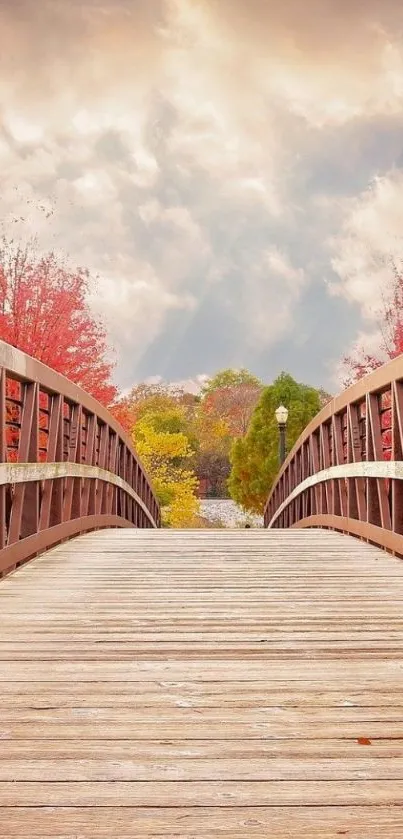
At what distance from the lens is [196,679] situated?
3.11 m

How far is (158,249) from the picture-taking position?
91.8 metres

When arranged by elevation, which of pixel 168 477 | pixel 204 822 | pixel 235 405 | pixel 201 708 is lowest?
pixel 204 822

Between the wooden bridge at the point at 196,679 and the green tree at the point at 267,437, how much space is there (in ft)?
64.4

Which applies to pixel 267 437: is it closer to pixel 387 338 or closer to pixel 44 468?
pixel 387 338

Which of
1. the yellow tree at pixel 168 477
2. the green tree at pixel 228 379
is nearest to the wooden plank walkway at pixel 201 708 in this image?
the yellow tree at pixel 168 477

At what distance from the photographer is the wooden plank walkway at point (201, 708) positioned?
6.97 feet

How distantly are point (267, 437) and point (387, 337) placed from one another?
9.28m

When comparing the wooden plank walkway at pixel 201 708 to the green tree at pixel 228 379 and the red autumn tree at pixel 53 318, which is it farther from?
the green tree at pixel 228 379

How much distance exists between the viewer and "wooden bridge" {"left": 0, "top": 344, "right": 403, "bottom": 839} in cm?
215

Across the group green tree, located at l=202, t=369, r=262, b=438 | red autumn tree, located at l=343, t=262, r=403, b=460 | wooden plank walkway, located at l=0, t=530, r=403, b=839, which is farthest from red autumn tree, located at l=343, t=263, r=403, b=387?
green tree, located at l=202, t=369, r=262, b=438

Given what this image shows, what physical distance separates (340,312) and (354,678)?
348 ft

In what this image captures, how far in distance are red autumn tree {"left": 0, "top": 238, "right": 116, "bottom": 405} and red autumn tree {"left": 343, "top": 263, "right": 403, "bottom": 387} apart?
546 cm

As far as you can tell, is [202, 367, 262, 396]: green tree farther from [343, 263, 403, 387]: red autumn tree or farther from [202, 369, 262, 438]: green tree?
[343, 263, 403, 387]: red autumn tree

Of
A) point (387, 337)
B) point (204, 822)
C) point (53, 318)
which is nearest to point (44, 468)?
point (204, 822)
